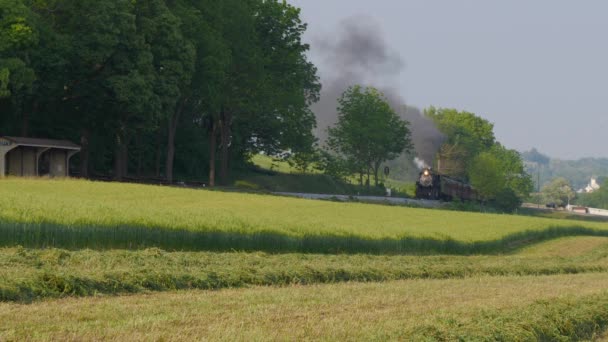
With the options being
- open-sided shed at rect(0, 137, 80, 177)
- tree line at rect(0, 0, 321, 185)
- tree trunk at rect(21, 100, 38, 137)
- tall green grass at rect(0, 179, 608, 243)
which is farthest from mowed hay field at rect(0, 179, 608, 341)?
tree trunk at rect(21, 100, 38, 137)

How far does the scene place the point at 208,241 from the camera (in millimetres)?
31156

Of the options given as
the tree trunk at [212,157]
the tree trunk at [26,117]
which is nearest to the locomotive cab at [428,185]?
the tree trunk at [212,157]

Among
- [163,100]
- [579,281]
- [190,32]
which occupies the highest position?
[190,32]

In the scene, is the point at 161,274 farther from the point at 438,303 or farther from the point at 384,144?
the point at 384,144

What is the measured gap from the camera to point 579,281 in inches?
1065

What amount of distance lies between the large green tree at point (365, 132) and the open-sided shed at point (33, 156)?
→ 64358mm

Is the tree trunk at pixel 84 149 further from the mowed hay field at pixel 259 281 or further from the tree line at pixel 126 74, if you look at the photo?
the mowed hay field at pixel 259 281

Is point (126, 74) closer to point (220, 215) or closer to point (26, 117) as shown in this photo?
point (26, 117)

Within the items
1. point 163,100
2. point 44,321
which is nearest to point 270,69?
point 163,100

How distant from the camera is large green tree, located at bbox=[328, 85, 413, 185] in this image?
4791 inches

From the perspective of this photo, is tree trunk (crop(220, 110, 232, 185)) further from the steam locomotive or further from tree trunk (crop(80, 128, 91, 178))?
the steam locomotive

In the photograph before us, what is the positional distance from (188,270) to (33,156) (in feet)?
123

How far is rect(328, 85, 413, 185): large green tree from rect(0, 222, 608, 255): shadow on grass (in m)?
78.9

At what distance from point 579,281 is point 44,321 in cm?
1831
